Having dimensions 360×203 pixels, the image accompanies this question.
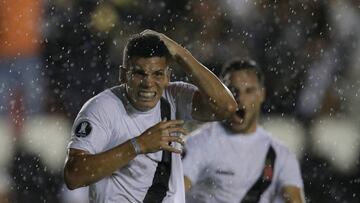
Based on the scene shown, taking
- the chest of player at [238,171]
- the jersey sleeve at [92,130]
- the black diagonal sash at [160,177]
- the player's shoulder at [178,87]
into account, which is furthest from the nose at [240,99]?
the jersey sleeve at [92,130]

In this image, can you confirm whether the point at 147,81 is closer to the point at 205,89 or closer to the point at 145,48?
the point at 145,48

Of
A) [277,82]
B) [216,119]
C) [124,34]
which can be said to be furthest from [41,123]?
[216,119]

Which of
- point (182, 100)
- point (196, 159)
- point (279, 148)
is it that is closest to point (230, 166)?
point (196, 159)

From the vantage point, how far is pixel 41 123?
31.1 ft

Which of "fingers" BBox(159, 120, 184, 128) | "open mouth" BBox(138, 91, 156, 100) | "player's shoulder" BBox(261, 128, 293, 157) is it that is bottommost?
"fingers" BBox(159, 120, 184, 128)

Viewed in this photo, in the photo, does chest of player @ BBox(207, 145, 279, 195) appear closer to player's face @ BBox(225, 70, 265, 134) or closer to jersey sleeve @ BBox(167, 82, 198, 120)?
player's face @ BBox(225, 70, 265, 134)

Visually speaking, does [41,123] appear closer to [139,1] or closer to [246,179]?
[139,1]

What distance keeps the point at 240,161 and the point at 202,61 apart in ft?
10.8

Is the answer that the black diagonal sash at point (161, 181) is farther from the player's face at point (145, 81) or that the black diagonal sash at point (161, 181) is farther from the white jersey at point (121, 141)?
the player's face at point (145, 81)

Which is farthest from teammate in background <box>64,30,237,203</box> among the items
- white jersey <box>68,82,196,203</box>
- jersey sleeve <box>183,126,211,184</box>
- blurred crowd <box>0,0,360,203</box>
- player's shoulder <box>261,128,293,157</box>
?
blurred crowd <box>0,0,360,203</box>

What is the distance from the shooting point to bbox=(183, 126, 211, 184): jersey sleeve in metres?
6.35

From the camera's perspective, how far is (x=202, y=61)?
9656 mm

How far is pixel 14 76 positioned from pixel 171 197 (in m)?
4.56

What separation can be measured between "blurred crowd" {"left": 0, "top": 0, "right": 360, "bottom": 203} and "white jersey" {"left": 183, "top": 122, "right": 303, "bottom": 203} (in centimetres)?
275
